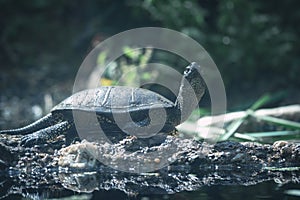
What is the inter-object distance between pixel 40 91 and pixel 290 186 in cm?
657

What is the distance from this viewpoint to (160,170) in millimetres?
3998

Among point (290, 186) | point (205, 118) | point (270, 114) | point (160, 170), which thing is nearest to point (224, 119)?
point (205, 118)

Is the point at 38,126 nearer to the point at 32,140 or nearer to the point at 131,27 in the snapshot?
the point at 32,140

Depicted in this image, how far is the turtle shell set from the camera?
14.0ft

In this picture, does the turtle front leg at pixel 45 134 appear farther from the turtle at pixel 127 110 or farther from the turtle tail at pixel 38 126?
the turtle tail at pixel 38 126

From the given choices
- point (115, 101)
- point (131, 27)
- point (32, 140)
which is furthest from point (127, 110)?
point (131, 27)

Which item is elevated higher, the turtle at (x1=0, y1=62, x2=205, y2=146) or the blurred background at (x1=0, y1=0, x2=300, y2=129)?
the blurred background at (x1=0, y1=0, x2=300, y2=129)

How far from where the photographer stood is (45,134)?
4309 mm

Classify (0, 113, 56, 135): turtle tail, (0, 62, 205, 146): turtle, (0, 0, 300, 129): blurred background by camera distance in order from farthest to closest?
1. (0, 0, 300, 129): blurred background
2. (0, 113, 56, 135): turtle tail
3. (0, 62, 205, 146): turtle

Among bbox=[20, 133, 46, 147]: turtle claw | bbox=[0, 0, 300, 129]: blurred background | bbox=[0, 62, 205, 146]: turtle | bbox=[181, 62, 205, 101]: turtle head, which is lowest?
bbox=[20, 133, 46, 147]: turtle claw

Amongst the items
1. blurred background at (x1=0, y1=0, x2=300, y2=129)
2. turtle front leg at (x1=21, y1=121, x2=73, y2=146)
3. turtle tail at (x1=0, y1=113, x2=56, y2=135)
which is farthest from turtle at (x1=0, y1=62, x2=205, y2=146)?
blurred background at (x1=0, y1=0, x2=300, y2=129)

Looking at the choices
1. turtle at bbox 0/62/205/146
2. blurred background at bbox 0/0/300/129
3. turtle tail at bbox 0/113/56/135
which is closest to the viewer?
turtle at bbox 0/62/205/146

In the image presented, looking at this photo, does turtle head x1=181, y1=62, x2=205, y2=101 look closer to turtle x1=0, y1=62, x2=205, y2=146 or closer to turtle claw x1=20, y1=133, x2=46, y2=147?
turtle x1=0, y1=62, x2=205, y2=146

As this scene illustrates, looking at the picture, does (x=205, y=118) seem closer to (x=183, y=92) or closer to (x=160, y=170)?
(x=183, y=92)
